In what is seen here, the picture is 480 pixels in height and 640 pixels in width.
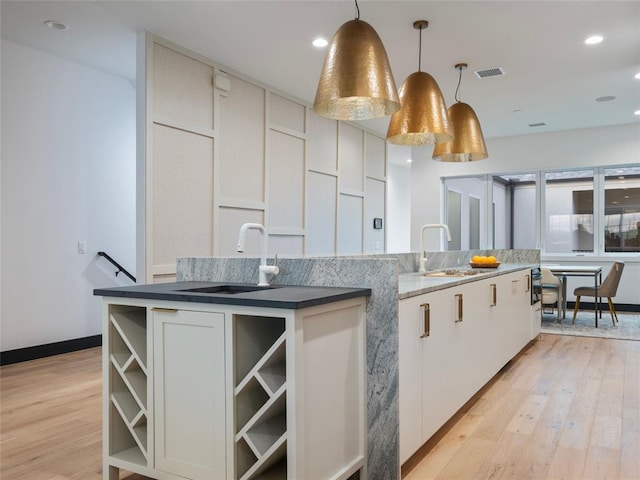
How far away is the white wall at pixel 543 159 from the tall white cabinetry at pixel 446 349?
4.58m

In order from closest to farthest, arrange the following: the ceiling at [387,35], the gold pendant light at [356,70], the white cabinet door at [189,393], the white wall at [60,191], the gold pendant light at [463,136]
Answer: the white cabinet door at [189,393]
the gold pendant light at [356,70]
the ceiling at [387,35]
the gold pendant light at [463,136]
the white wall at [60,191]

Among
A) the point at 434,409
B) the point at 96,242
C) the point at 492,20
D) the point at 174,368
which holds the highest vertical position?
the point at 492,20

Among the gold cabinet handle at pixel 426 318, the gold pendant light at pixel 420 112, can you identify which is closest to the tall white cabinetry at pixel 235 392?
the gold cabinet handle at pixel 426 318

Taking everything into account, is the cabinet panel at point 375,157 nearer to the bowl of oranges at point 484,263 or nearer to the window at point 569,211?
the window at point 569,211

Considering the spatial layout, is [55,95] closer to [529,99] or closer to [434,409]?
[434,409]

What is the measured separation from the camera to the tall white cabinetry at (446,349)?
218cm

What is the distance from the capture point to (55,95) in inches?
184

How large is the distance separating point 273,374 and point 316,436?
0.89 feet

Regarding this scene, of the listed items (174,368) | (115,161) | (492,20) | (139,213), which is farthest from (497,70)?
(174,368)

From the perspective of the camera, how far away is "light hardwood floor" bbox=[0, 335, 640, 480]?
226 cm

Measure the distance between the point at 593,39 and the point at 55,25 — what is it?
4.43 meters

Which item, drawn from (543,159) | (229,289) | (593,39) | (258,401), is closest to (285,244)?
(229,289)

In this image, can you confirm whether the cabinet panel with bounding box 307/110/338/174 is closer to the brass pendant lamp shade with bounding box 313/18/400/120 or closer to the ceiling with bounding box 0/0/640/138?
the ceiling with bounding box 0/0/640/138

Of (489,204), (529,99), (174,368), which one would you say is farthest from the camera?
(489,204)
